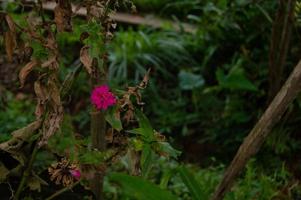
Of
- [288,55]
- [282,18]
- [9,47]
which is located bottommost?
[288,55]

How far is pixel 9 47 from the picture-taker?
162 centimetres

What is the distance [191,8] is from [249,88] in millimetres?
1455

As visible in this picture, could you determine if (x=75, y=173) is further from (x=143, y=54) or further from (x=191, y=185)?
(x=143, y=54)

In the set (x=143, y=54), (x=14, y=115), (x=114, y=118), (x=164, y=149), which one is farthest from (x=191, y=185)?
(x=143, y=54)

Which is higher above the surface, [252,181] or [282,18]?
[282,18]

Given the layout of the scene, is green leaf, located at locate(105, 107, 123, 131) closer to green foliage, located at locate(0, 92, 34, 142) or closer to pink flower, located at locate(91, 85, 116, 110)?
pink flower, located at locate(91, 85, 116, 110)

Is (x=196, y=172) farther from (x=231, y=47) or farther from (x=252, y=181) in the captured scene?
(x=231, y=47)

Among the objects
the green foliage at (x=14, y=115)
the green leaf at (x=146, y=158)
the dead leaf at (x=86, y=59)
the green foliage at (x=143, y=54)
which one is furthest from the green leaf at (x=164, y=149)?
the green foliage at (x=143, y=54)

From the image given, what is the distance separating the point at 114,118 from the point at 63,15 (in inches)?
11.2

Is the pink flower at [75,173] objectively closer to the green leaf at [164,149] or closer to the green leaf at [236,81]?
the green leaf at [164,149]

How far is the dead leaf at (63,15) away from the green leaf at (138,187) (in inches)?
15.0

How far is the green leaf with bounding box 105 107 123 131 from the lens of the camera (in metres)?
1.65

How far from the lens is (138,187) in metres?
1.57

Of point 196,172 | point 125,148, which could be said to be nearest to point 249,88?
point 196,172
